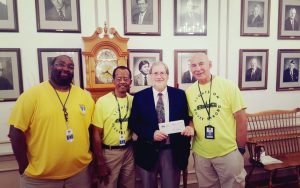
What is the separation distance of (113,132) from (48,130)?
517mm

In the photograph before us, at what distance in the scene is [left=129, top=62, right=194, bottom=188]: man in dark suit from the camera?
202 cm

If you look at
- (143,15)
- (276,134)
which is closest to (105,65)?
(143,15)

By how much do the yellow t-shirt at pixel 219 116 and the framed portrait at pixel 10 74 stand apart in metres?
1.79

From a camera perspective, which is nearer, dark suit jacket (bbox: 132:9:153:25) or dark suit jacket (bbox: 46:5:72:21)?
dark suit jacket (bbox: 46:5:72:21)

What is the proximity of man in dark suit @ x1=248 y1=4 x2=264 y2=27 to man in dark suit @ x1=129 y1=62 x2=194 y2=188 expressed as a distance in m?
1.72

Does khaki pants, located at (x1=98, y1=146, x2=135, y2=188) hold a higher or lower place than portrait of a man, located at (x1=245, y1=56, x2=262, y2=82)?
lower

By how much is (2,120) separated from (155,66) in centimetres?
169

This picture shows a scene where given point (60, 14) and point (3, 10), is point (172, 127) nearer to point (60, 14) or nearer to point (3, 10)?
point (60, 14)

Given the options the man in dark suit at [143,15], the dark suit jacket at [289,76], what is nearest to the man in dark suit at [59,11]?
the man in dark suit at [143,15]

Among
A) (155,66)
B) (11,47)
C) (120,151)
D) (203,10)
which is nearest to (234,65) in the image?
(203,10)

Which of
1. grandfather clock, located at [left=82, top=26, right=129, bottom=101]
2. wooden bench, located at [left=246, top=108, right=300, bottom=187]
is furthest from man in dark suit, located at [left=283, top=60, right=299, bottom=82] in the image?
grandfather clock, located at [left=82, top=26, right=129, bottom=101]

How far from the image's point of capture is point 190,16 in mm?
2949

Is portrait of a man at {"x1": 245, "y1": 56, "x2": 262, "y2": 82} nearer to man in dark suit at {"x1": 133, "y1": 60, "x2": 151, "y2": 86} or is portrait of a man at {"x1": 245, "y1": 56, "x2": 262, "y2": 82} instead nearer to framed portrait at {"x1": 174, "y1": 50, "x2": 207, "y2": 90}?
framed portrait at {"x1": 174, "y1": 50, "x2": 207, "y2": 90}

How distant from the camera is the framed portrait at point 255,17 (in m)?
3.12
